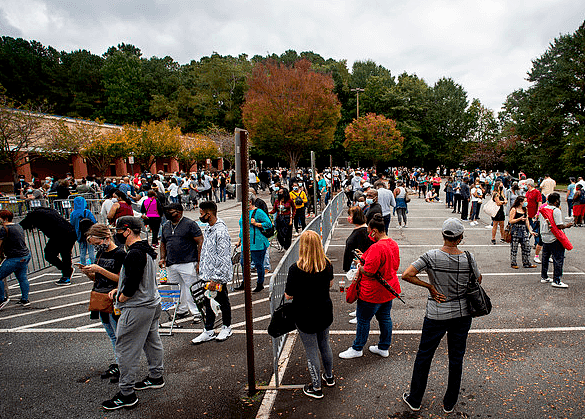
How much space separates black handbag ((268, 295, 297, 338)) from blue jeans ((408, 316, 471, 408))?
50.1 inches

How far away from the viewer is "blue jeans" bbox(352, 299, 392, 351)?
14.3 ft

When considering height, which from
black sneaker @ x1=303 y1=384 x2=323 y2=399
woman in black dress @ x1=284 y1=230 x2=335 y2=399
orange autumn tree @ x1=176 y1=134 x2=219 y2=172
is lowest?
black sneaker @ x1=303 y1=384 x2=323 y2=399

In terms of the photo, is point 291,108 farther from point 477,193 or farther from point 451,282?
point 451,282

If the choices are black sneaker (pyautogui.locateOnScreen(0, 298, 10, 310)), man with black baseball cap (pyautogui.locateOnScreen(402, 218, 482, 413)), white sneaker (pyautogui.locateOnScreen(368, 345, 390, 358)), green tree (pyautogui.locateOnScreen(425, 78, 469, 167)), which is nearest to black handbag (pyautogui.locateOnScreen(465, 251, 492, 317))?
man with black baseball cap (pyautogui.locateOnScreen(402, 218, 482, 413))

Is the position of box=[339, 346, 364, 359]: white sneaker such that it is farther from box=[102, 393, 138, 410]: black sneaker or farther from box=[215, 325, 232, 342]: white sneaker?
box=[102, 393, 138, 410]: black sneaker

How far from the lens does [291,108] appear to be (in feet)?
101

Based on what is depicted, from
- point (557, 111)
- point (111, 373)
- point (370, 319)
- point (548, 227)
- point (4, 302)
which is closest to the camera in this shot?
point (370, 319)

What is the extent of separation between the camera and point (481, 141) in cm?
5528

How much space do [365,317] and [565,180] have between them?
42892 mm

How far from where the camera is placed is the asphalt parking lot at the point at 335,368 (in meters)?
3.77

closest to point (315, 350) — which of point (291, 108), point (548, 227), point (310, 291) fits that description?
point (310, 291)

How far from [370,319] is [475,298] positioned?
4.51ft

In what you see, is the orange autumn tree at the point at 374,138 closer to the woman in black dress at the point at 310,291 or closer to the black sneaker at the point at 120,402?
the woman in black dress at the point at 310,291

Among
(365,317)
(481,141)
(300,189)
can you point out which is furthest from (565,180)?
(365,317)
